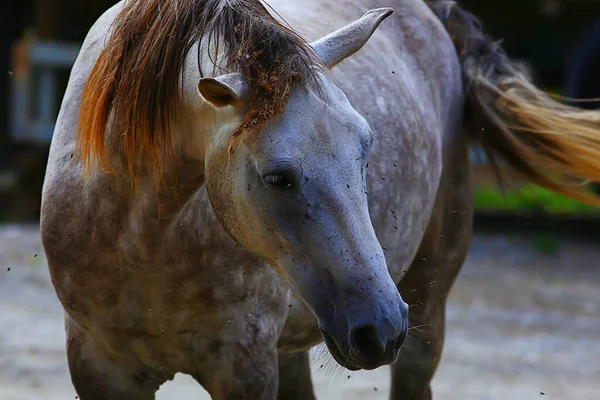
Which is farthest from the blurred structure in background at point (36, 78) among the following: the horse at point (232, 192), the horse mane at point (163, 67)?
the horse mane at point (163, 67)

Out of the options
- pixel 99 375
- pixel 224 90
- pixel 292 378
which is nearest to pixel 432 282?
pixel 292 378

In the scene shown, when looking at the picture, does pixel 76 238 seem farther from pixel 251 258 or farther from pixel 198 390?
pixel 198 390

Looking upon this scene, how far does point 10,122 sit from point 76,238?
812 cm

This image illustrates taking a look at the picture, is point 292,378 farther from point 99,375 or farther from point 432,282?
point 99,375

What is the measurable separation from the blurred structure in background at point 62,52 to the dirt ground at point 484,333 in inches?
49.8

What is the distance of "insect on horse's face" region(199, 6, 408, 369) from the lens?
6.27 feet

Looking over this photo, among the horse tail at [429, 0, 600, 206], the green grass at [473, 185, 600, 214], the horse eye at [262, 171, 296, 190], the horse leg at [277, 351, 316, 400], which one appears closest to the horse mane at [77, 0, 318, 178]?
the horse eye at [262, 171, 296, 190]

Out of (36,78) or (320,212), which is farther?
(36,78)

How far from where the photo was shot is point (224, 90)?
192 cm

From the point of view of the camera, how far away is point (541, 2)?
9.64 meters

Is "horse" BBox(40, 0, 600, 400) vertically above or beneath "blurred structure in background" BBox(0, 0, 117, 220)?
above

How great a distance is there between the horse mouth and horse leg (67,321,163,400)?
0.72 metres

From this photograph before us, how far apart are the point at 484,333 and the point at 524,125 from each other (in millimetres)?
2503

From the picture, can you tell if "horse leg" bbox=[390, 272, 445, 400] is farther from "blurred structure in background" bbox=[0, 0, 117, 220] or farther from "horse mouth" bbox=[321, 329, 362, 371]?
"blurred structure in background" bbox=[0, 0, 117, 220]
